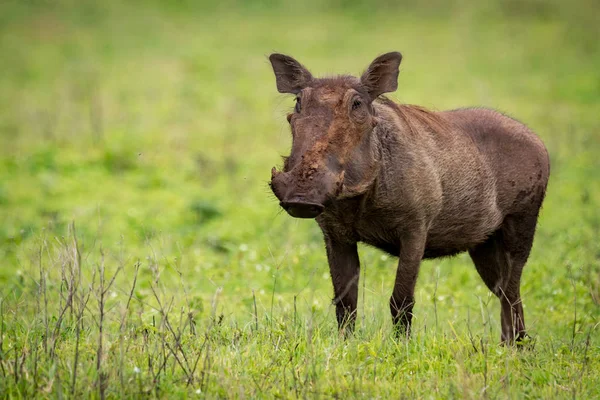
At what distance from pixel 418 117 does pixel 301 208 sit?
191 centimetres

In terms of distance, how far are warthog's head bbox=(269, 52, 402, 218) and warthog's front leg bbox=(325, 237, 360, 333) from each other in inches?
28.3

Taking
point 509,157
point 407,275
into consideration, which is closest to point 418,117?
point 509,157

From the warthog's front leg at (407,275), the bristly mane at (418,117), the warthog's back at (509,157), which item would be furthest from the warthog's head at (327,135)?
the warthog's back at (509,157)

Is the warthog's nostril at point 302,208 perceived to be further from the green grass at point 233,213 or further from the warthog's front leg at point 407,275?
the warthog's front leg at point 407,275

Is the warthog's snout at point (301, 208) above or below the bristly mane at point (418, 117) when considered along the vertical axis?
below

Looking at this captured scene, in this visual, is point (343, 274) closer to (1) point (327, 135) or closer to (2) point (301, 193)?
(1) point (327, 135)

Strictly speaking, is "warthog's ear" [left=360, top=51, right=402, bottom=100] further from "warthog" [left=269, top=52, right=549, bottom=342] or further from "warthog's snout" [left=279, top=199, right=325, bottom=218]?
"warthog's snout" [left=279, top=199, right=325, bottom=218]

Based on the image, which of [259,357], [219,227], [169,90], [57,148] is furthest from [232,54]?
[259,357]

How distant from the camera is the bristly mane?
575 cm

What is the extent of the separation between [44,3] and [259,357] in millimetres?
23762

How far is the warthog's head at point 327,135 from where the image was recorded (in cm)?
445

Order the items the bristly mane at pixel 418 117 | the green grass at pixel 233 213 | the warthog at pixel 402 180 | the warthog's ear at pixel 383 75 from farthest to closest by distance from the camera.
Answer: the bristly mane at pixel 418 117
the warthog's ear at pixel 383 75
the warthog at pixel 402 180
the green grass at pixel 233 213

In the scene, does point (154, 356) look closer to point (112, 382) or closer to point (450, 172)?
point (112, 382)

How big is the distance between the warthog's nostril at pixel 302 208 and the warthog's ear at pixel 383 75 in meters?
1.22
